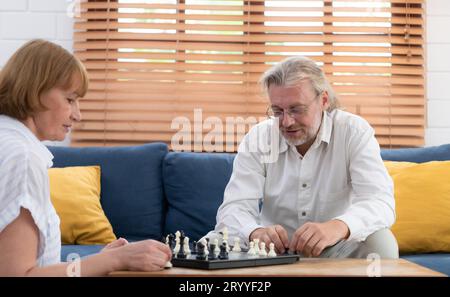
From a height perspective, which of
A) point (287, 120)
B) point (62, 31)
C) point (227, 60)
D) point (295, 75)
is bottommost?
point (287, 120)

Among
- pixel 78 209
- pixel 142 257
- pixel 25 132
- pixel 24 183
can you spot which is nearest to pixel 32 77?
pixel 25 132

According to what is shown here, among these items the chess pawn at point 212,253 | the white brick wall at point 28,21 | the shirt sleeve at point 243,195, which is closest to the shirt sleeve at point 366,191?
the shirt sleeve at point 243,195

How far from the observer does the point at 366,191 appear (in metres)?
1.87

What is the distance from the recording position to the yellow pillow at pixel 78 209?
2.49 metres

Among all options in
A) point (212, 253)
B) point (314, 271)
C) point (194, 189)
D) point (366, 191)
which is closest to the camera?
point (314, 271)

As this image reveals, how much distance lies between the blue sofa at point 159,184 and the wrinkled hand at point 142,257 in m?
1.36

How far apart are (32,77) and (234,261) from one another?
0.52m

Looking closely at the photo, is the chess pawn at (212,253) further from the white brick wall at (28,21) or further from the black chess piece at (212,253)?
the white brick wall at (28,21)

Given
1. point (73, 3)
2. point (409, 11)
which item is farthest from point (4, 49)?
point (409, 11)

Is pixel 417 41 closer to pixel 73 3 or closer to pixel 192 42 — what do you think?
pixel 192 42

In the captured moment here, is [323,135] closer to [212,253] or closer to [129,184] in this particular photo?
[212,253]

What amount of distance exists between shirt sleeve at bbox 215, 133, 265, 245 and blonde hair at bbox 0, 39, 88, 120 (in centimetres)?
75

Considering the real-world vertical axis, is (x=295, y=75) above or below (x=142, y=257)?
above
